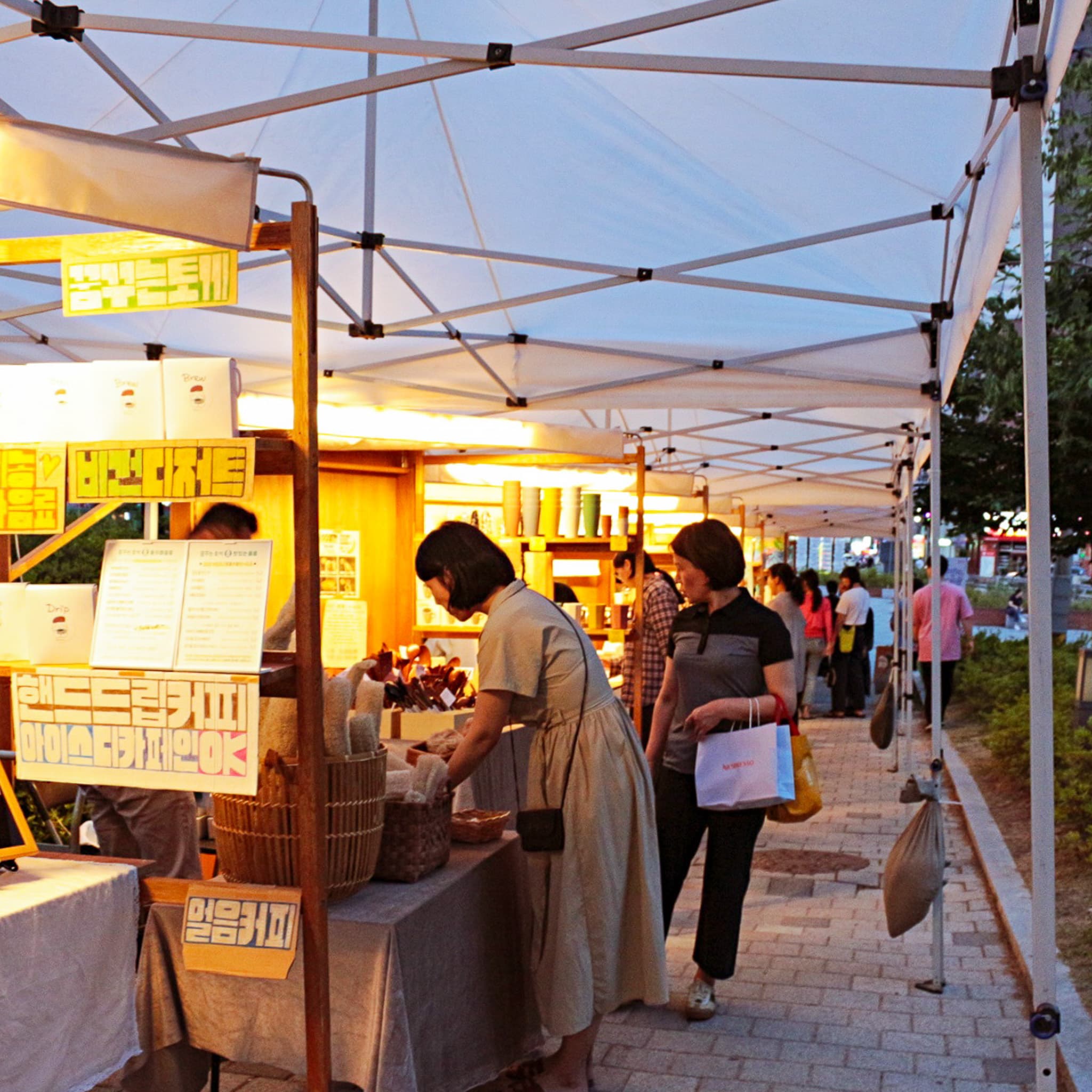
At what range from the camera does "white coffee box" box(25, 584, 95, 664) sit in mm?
2645

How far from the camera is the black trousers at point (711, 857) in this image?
4.68m

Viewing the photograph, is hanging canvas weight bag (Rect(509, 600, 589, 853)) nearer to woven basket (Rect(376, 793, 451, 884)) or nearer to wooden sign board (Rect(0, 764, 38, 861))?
woven basket (Rect(376, 793, 451, 884))

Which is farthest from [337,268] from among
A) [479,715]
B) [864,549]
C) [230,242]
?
[864,549]

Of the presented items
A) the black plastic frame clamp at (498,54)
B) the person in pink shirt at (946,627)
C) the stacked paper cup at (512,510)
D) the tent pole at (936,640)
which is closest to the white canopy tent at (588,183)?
the black plastic frame clamp at (498,54)

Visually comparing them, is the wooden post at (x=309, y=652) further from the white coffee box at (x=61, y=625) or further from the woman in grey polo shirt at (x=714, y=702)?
the woman in grey polo shirt at (x=714, y=702)

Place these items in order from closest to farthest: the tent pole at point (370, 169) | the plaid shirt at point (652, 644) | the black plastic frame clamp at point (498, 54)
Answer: the black plastic frame clamp at point (498, 54)
the tent pole at point (370, 169)
the plaid shirt at point (652, 644)

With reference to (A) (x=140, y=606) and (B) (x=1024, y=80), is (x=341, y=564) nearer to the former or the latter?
(A) (x=140, y=606)

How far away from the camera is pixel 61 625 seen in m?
2.65

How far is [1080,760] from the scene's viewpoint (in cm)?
778

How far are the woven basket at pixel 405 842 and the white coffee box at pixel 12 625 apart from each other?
1018 mm

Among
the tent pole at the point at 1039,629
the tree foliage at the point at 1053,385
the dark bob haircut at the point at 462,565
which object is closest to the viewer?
the tent pole at the point at 1039,629

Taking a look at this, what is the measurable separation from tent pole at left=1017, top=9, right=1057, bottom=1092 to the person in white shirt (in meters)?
12.0

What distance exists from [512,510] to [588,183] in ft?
9.80

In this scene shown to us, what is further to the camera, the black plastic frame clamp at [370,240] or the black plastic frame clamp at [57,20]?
the black plastic frame clamp at [370,240]
